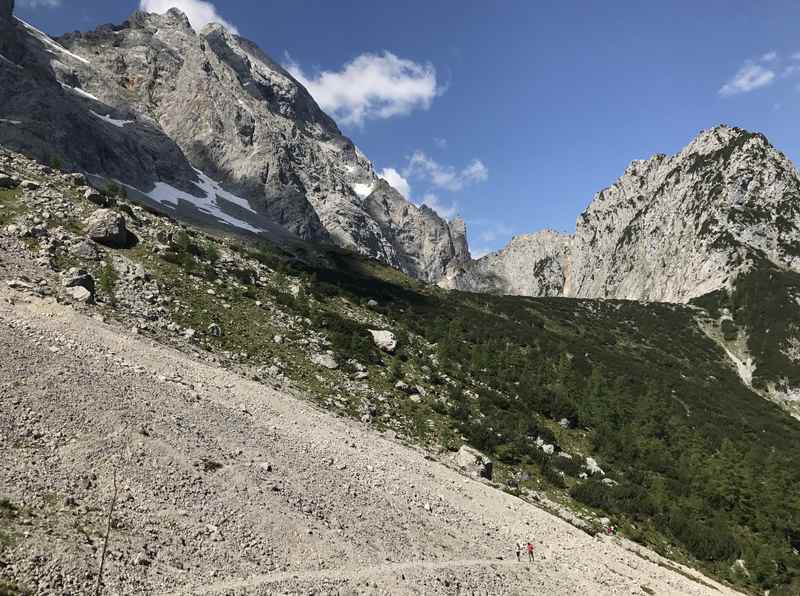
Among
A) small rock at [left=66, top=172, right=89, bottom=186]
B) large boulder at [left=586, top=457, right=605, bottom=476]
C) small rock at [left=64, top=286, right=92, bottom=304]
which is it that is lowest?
small rock at [left=64, top=286, right=92, bottom=304]

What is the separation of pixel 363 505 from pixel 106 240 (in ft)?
114

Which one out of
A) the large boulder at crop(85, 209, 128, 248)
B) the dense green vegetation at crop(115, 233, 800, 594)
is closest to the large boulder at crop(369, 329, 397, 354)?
the dense green vegetation at crop(115, 233, 800, 594)

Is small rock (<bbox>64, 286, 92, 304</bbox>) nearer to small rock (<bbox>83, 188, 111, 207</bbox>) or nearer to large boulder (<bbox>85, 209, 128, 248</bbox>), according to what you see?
large boulder (<bbox>85, 209, 128, 248</bbox>)

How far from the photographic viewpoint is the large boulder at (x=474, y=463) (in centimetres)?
3460

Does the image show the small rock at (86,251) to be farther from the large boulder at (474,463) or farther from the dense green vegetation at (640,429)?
the large boulder at (474,463)

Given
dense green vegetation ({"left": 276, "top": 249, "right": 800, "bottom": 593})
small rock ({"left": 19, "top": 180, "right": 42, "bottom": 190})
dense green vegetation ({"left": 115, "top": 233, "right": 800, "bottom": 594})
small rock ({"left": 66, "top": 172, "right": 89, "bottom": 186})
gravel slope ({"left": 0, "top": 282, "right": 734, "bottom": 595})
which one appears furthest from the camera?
small rock ({"left": 66, "top": 172, "right": 89, "bottom": 186})

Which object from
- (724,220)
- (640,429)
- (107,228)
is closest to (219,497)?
(107,228)

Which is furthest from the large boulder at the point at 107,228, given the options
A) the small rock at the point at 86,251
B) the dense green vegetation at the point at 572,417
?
the dense green vegetation at the point at 572,417

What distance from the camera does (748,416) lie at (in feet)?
273

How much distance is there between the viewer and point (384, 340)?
2046 inches

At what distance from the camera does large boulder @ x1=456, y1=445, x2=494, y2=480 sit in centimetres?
3460

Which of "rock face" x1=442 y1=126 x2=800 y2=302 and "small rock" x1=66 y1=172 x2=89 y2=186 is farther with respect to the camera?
"rock face" x1=442 y1=126 x2=800 y2=302

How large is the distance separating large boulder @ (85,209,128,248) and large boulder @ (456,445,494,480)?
110 ft

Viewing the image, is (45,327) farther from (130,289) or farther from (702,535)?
(702,535)
